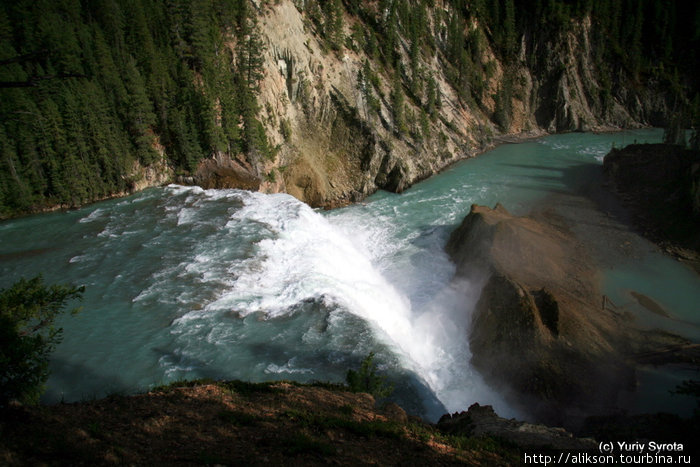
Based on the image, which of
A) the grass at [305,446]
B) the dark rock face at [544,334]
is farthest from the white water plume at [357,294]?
the grass at [305,446]

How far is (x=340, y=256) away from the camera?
24922 mm

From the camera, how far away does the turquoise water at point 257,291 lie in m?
14.7

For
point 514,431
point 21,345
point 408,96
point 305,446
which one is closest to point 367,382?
point 514,431

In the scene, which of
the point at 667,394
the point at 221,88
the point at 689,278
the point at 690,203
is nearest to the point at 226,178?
the point at 221,88

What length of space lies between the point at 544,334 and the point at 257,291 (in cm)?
1371

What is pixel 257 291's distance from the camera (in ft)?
63.3

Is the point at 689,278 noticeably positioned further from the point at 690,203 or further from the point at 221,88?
the point at 221,88

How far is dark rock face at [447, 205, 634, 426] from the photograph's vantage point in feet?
48.0

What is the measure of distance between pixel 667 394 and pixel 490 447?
32.7 ft

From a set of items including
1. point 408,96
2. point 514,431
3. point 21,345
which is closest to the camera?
point 21,345

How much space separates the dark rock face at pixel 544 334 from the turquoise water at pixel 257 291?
3.80 feet

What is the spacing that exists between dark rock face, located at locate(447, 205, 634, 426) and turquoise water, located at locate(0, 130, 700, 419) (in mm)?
1160

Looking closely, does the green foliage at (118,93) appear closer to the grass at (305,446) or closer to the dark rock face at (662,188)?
the grass at (305,446)

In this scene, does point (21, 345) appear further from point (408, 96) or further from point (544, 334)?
point (408, 96)
